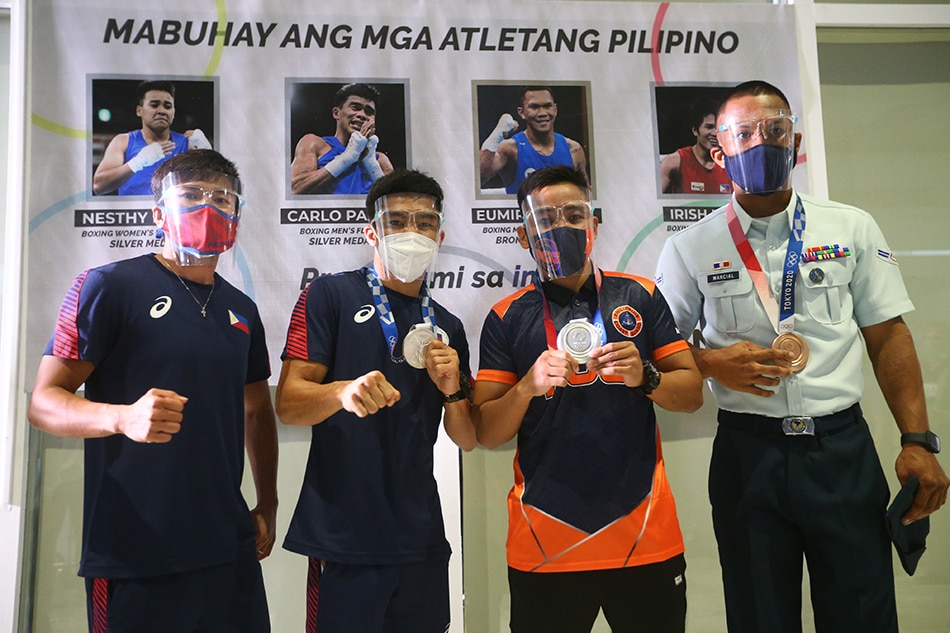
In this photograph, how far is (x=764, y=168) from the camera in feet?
9.00

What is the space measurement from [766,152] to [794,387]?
2.83 ft

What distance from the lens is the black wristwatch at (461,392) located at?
2.57m

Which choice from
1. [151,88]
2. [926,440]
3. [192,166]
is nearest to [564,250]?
[192,166]

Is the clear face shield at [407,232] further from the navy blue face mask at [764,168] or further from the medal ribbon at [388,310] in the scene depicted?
the navy blue face mask at [764,168]

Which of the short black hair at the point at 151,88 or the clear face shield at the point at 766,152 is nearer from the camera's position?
the clear face shield at the point at 766,152

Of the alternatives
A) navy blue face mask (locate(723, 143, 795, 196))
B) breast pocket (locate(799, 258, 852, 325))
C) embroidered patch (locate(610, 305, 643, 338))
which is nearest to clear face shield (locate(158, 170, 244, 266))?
embroidered patch (locate(610, 305, 643, 338))

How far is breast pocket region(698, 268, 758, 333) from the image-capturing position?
2.84 m

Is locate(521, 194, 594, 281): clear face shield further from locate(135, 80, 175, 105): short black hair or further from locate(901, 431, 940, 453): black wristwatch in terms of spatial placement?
locate(135, 80, 175, 105): short black hair

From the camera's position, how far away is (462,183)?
3736 millimetres

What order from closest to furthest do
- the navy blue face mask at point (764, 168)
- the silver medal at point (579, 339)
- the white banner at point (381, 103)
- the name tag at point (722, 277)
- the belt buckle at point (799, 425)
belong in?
1. the silver medal at point (579, 339)
2. the belt buckle at point (799, 425)
3. the navy blue face mask at point (764, 168)
4. the name tag at point (722, 277)
5. the white banner at point (381, 103)

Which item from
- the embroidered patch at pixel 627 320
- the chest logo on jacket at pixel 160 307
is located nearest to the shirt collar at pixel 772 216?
the embroidered patch at pixel 627 320

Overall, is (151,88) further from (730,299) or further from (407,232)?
(730,299)

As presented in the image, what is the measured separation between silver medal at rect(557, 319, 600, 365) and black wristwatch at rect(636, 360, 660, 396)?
0.22 meters

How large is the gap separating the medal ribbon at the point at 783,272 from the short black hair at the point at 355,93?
6.03 ft
